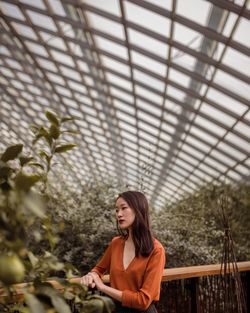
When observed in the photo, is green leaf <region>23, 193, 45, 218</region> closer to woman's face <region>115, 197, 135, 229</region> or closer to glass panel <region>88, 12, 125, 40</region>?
woman's face <region>115, 197, 135, 229</region>

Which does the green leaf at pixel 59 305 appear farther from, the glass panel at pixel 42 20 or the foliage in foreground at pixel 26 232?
the glass panel at pixel 42 20

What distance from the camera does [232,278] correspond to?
411cm

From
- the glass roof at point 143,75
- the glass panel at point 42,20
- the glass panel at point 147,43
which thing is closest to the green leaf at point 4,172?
the glass roof at point 143,75

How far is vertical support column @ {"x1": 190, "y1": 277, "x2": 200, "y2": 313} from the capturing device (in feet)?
12.1

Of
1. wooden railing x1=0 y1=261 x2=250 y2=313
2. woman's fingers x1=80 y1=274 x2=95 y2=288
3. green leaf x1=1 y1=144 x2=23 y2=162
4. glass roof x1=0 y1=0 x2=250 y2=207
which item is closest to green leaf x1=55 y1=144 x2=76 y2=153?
green leaf x1=1 y1=144 x2=23 y2=162

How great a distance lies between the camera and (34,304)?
0.90m

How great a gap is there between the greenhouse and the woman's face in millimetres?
319

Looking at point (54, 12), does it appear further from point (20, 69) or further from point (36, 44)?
point (20, 69)

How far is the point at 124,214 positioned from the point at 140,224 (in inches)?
4.4

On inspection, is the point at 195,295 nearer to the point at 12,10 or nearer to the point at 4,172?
the point at 4,172

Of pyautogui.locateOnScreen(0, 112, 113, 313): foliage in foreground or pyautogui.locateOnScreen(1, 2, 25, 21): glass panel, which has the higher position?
pyautogui.locateOnScreen(1, 2, 25, 21): glass panel

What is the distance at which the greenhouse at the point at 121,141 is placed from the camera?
1215 millimetres

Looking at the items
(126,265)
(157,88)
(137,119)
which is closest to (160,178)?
Answer: (137,119)

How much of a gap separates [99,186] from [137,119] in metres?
12.8
